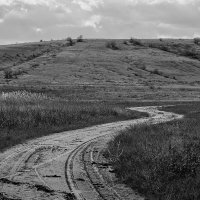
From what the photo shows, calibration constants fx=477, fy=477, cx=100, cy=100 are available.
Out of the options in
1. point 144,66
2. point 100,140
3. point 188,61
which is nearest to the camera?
point 100,140

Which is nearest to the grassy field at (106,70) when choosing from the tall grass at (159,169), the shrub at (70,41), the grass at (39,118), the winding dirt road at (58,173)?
the shrub at (70,41)

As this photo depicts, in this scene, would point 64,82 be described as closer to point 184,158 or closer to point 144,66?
point 144,66

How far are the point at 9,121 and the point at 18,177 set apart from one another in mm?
12691

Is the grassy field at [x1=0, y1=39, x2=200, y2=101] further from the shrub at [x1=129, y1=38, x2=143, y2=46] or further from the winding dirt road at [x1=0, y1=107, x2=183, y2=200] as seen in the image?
the winding dirt road at [x1=0, y1=107, x2=183, y2=200]

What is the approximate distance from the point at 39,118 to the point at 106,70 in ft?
159

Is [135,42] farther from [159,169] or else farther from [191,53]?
[159,169]

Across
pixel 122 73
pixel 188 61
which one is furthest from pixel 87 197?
pixel 188 61

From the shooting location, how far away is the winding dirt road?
10.5 meters

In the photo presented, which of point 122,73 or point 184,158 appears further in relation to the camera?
point 122,73

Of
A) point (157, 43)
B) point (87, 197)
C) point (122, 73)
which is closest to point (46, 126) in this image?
point (87, 197)

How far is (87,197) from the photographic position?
33.6 feet

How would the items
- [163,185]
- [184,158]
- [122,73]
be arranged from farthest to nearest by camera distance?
[122,73] < [184,158] < [163,185]

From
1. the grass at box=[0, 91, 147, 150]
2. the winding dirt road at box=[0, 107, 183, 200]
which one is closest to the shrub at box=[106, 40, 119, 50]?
the grass at box=[0, 91, 147, 150]

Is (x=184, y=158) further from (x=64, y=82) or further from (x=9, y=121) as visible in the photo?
(x=64, y=82)
